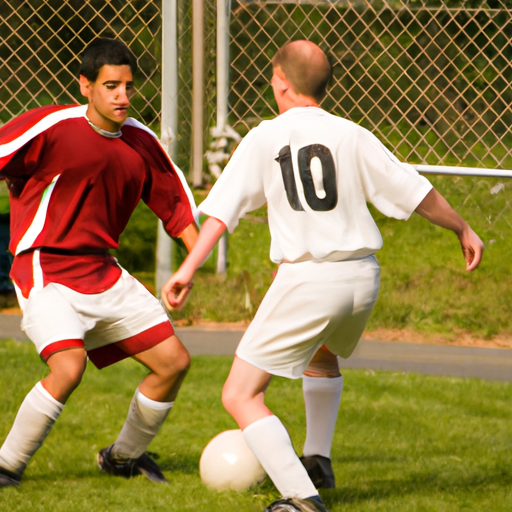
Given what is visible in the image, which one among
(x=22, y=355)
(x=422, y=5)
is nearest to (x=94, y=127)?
(x=22, y=355)

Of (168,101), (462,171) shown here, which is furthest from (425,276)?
(168,101)

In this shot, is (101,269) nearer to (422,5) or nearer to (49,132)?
(49,132)

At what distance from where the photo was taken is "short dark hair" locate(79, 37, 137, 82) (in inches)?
164

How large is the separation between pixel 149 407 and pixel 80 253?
76 centimetres

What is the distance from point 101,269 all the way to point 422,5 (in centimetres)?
462

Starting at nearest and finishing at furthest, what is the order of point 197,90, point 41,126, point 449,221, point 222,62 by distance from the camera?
point 449,221
point 41,126
point 197,90
point 222,62

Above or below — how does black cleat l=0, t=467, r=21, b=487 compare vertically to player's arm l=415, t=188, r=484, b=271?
below

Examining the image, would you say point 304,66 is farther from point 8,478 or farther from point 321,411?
point 8,478

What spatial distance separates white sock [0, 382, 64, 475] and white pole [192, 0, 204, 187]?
3884 mm

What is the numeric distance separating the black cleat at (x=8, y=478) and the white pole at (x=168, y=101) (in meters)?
3.15

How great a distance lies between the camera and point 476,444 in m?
5.17

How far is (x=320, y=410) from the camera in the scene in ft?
14.0

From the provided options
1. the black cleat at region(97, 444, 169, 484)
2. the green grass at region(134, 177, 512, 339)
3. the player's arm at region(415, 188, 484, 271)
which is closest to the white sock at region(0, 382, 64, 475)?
the black cleat at region(97, 444, 169, 484)

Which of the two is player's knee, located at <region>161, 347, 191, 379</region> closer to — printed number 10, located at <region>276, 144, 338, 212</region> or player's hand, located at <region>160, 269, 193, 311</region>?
player's hand, located at <region>160, 269, 193, 311</region>
